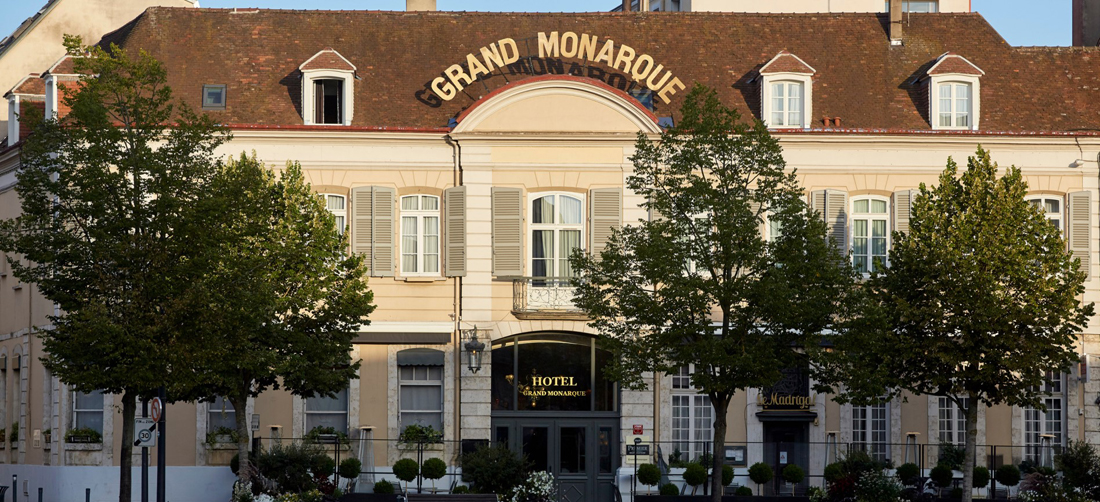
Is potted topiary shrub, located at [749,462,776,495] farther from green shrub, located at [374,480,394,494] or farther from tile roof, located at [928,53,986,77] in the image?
tile roof, located at [928,53,986,77]

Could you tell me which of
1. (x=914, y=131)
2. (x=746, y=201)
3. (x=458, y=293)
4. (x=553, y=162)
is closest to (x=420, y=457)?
(x=458, y=293)

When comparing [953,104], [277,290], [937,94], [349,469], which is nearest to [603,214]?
[349,469]

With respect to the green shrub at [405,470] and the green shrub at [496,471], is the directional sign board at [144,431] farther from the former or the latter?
the green shrub at [405,470]

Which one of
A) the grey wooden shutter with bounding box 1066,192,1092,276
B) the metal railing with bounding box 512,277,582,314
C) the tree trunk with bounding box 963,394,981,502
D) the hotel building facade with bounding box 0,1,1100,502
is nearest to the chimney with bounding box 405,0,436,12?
the hotel building facade with bounding box 0,1,1100,502

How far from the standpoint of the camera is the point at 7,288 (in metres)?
37.0

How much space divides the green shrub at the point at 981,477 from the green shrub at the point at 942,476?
61 cm

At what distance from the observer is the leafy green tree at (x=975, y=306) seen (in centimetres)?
2888

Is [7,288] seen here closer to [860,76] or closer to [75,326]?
[75,326]

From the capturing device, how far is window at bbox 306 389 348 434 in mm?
33812

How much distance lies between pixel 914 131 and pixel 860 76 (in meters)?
2.37

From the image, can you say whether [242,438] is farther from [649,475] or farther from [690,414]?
[690,414]

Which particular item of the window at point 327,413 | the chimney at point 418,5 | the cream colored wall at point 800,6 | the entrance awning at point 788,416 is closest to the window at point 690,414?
the entrance awning at point 788,416

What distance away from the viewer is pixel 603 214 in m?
34.0

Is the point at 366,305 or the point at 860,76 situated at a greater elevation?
the point at 860,76
